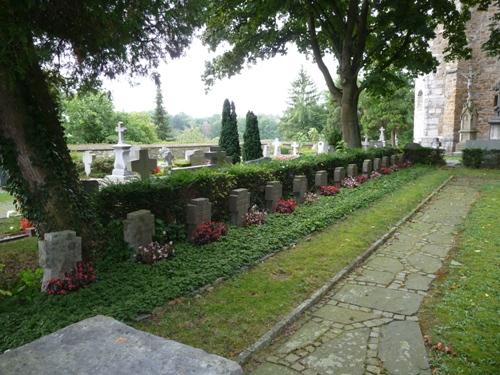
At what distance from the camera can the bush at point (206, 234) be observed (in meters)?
6.29

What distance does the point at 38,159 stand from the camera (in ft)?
16.5

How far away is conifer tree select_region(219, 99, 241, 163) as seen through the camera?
19.2m

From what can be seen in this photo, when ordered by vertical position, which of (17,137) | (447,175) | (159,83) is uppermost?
(159,83)

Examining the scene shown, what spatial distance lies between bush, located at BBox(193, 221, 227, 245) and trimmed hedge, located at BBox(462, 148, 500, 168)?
54.5ft

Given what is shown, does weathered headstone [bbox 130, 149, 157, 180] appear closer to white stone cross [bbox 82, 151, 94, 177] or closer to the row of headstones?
the row of headstones

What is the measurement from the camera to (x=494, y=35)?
679 inches

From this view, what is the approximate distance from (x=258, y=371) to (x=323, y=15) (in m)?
15.9

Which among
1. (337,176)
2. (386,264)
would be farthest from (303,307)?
(337,176)

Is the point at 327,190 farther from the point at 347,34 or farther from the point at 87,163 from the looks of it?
the point at 87,163

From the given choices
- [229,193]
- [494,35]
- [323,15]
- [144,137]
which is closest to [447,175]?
[494,35]

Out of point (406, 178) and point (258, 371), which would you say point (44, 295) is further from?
point (406, 178)

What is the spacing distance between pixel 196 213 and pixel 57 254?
237 cm

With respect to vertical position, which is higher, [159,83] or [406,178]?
[159,83]

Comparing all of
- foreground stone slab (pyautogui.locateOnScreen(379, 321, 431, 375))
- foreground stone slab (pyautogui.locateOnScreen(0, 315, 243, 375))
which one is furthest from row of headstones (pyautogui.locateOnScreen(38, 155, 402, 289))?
foreground stone slab (pyautogui.locateOnScreen(379, 321, 431, 375))
